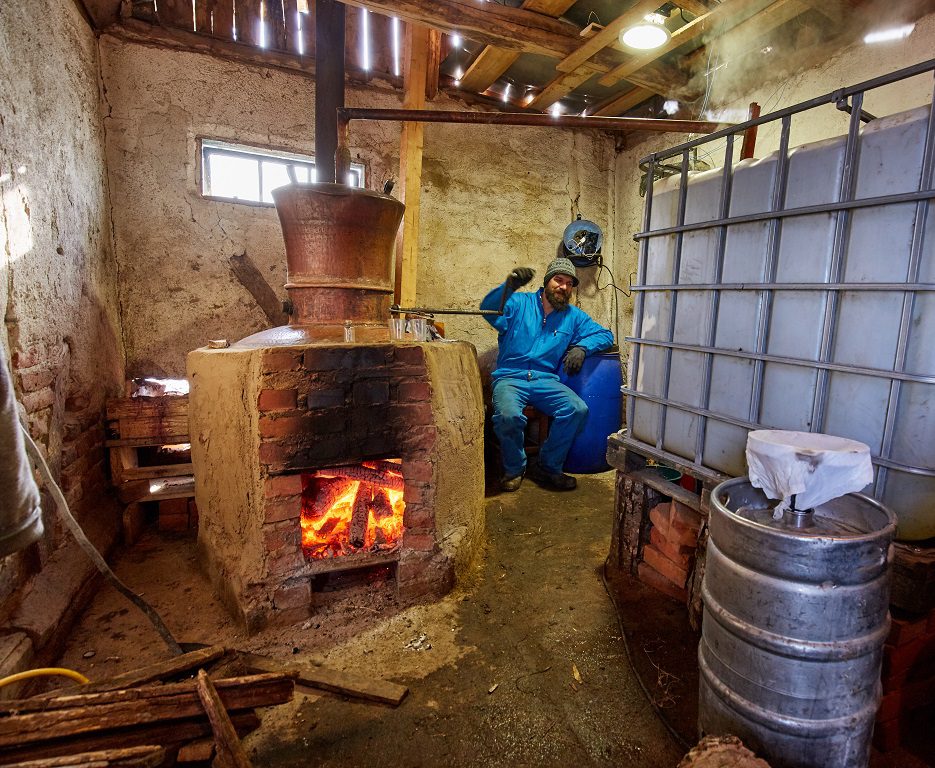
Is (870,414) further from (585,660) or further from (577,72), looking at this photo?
(577,72)

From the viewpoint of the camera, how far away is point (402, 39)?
4.37 m

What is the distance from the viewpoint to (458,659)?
2.18 metres

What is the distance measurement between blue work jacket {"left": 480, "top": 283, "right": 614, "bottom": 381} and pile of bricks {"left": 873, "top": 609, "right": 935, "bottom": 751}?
10.5ft

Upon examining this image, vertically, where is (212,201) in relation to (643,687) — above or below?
above

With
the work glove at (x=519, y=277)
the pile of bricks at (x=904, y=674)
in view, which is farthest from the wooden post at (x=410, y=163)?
the pile of bricks at (x=904, y=674)

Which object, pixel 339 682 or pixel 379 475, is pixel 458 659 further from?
pixel 379 475

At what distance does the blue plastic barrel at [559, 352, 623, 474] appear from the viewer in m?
4.56

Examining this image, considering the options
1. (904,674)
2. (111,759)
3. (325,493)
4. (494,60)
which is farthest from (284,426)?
(494,60)

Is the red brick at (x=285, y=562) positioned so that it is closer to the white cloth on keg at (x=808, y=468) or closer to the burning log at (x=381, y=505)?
the burning log at (x=381, y=505)

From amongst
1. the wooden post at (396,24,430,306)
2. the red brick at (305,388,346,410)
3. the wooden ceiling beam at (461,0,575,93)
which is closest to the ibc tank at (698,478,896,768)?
the red brick at (305,388,346,410)

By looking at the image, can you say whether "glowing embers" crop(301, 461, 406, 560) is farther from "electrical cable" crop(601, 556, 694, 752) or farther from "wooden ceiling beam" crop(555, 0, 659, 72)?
"wooden ceiling beam" crop(555, 0, 659, 72)

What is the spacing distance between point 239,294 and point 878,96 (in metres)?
4.75

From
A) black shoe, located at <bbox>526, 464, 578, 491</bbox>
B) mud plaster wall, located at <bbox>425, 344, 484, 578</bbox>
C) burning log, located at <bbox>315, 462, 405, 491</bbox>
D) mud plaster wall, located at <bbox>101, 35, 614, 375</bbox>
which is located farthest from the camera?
black shoe, located at <bbox>526, 464, 578, 491</bbox>

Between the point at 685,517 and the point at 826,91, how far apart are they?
3313 mm
